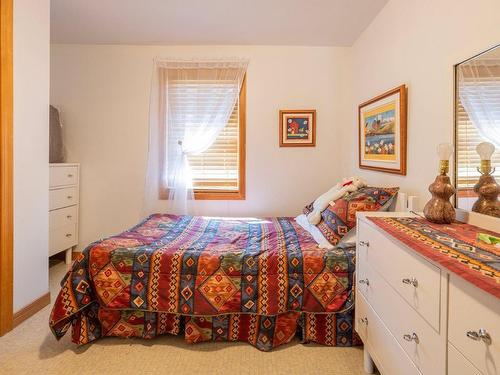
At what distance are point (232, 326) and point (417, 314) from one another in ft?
3.82

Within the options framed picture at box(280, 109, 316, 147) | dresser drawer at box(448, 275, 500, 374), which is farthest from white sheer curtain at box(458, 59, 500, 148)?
framed picture at box(280, 109, 316, 147)

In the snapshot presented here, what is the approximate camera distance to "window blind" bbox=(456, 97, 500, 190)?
1547mm

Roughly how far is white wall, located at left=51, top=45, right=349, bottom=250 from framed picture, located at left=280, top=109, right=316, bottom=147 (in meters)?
0.07

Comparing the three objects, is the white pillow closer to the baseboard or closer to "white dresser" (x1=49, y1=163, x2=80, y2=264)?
the baseboard

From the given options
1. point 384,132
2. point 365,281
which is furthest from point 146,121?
point 365,281

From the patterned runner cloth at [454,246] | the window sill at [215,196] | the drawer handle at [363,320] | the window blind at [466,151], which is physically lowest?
the drawer handle at [363,320]

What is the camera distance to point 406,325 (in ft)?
4.31

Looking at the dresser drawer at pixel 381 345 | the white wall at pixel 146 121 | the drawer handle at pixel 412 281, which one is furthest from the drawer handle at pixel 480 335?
the white wall at pixel 146 121

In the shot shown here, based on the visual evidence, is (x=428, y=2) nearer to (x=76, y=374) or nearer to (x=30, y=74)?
(x=30, y=74)

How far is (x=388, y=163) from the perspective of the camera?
255 cm

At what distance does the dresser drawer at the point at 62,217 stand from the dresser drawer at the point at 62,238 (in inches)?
1.7

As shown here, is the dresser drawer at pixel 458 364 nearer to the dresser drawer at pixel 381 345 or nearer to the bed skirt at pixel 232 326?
the dresser drawer at pixel 381 345

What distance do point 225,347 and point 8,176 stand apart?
1.77m

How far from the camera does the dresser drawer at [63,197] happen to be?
3.22 meters
